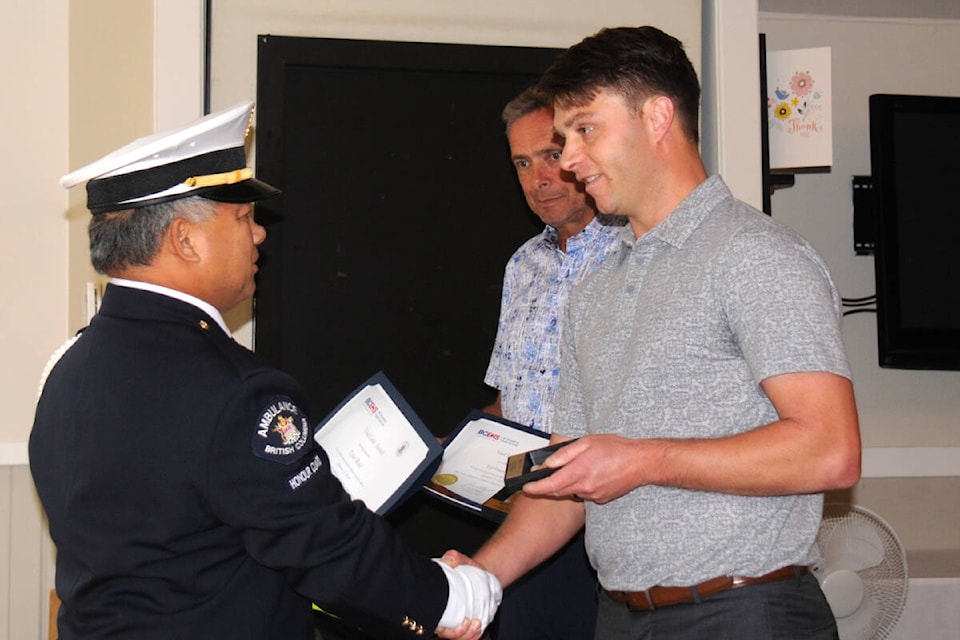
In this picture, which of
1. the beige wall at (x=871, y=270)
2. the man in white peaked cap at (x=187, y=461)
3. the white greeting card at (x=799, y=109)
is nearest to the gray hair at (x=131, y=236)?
the man in white peaked cap at (x=187, y=461)

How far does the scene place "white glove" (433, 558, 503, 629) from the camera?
175 centimetres

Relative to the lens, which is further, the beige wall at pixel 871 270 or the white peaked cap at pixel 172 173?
the beige wall at pixel 871 270

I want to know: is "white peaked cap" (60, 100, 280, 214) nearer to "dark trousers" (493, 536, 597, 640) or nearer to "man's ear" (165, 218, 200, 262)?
"man's ear" (165, 218, 200, 262)

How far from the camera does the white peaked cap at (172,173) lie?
1615 millimetres

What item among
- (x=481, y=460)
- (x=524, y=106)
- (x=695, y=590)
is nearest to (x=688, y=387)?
(x=695, y=590)

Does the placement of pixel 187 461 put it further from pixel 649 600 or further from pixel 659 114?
pixel 659 114

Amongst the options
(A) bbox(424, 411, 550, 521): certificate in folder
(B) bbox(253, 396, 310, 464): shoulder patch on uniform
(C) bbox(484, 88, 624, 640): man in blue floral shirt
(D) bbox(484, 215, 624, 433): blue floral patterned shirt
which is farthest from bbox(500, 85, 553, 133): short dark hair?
(B) bbox(253, 396, 310, 464): shoulder patch on uniform

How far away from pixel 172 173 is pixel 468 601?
2.98 ft

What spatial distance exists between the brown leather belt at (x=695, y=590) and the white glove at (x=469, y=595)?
1.03ft

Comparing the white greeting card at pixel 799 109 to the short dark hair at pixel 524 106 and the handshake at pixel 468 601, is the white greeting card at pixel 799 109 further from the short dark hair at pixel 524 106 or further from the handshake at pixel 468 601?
the handshake at pixel 468 601

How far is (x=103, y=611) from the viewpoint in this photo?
4.91 ft

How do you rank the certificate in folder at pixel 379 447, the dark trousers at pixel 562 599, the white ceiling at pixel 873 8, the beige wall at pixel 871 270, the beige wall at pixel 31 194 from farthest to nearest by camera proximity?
1. the beige wall at pixel 871 270
2. the white ceiling at pixel 873 8
3. the beige wall at pixel 31 194
4. the dark trousers at pixel 562 599
5. the certificate in folder at pixel 379 447

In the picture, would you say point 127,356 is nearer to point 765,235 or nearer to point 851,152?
point 765,235

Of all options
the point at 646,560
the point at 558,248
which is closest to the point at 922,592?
the point at 558,248
